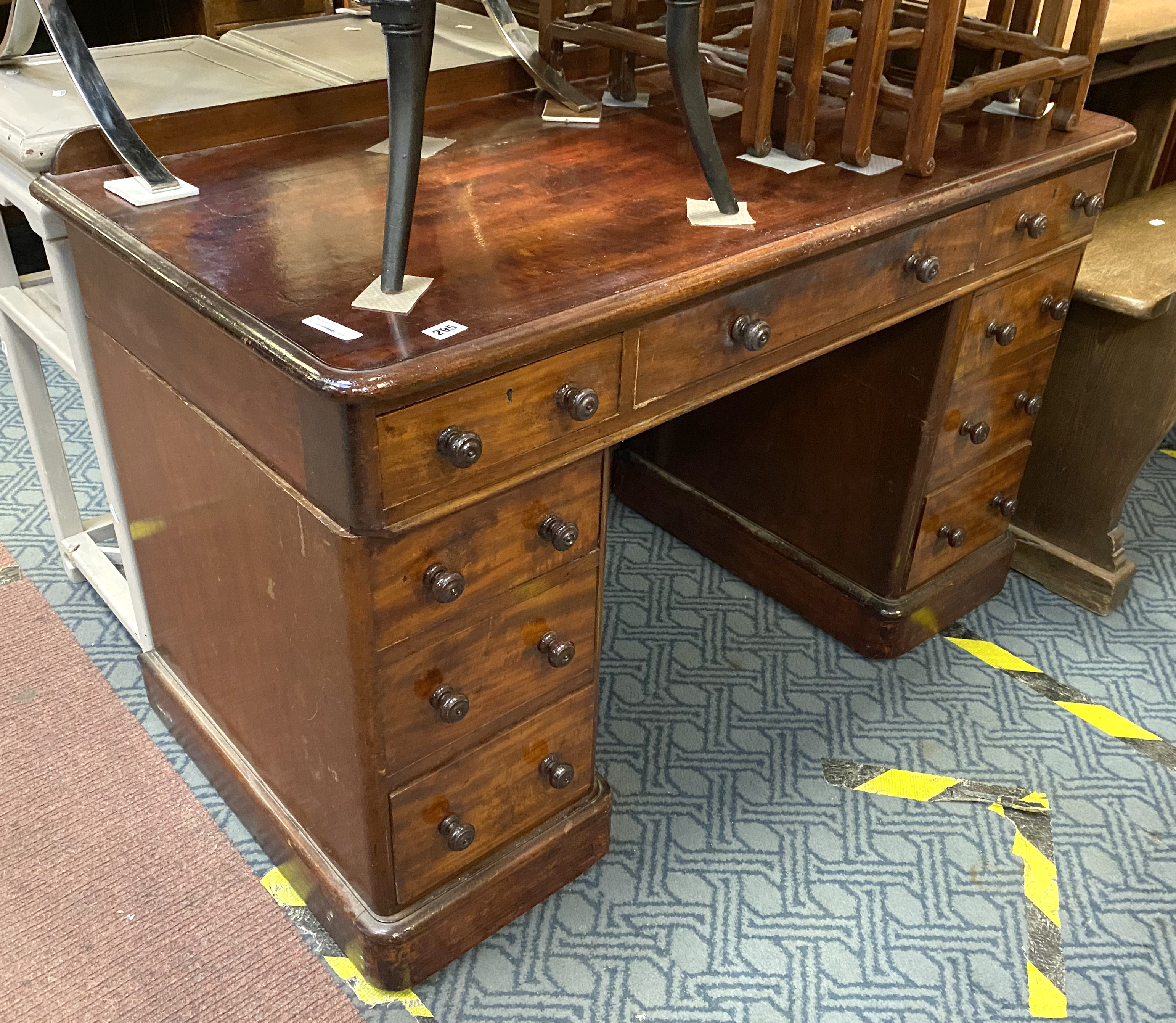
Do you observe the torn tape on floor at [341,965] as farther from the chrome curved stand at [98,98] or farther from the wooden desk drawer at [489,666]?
the chrome curved stand at [98,98]

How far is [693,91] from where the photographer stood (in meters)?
1.28

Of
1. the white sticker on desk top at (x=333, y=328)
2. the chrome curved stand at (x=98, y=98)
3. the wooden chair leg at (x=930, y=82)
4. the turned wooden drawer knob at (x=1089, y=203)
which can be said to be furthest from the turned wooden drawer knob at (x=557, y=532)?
the turned wooden drawer knob at (x=1089, y=203)

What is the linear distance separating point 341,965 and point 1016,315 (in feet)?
4.69

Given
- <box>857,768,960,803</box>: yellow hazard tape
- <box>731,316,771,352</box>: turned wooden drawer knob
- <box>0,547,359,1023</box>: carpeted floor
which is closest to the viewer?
<box>731,316,771,352</box>: turned wooden drawer knob

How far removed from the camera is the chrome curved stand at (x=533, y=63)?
1.63 m

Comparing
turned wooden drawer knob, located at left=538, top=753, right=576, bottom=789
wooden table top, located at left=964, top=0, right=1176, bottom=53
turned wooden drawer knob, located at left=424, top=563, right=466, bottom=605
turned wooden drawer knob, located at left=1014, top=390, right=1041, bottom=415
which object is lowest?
turned wooden drawer knob, located at left=538, top=753, right=576, bottom=789

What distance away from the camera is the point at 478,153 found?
146cm

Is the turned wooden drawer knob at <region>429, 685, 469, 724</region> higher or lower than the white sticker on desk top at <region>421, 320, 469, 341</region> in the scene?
lower

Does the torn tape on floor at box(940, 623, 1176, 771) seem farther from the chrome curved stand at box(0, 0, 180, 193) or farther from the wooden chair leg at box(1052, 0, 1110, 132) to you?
the chrome curved stand at box(0, 0, 180, 193)

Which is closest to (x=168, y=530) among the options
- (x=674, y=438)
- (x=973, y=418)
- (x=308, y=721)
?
(x=308, y=721)

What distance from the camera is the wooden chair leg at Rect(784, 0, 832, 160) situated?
1405mm

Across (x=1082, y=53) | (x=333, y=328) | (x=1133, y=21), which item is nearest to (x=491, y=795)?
(x=333, y=328)

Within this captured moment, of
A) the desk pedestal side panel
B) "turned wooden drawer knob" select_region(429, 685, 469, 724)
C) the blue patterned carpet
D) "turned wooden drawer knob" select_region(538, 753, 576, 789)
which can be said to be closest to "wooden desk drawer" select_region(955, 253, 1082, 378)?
the blue patterned carpet

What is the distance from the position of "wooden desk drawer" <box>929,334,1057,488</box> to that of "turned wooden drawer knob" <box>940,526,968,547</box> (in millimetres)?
100
